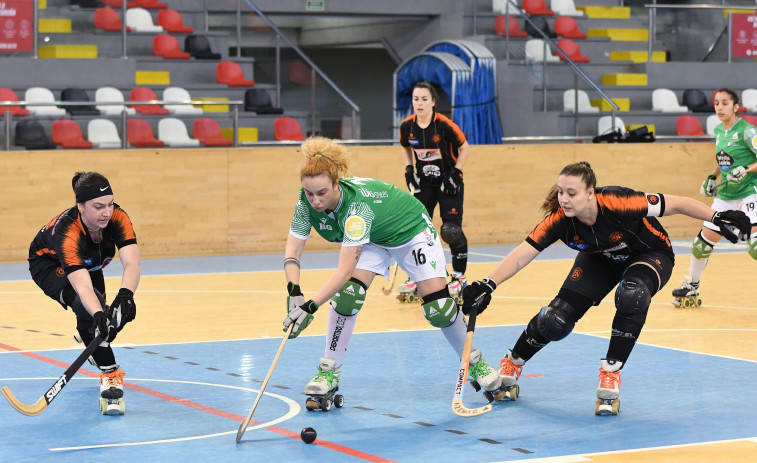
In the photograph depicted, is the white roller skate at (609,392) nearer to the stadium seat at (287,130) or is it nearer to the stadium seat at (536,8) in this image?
the stadium seat at (287,130)

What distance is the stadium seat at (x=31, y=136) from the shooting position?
15.7m

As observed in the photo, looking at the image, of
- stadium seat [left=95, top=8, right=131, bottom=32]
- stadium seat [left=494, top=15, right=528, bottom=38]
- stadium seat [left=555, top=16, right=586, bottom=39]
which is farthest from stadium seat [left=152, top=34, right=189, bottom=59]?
stadium seat [left=555, top=16, right=586, bottom=39]

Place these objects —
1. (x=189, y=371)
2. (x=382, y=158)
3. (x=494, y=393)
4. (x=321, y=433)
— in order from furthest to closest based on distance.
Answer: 1. (x=382, y=158)
2. (x=189, y=371)
3. (x=494, y=393)
4. (x=321, y=433)

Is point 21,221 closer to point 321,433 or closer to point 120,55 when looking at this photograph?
point 120,55

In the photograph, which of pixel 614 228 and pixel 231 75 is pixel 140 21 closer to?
pixel 231 75

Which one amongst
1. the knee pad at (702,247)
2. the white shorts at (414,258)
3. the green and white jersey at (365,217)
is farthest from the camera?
the knee pad at (702,247)

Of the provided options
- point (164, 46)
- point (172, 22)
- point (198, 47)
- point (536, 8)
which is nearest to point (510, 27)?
point (536, 8)

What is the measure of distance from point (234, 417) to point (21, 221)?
9.57m

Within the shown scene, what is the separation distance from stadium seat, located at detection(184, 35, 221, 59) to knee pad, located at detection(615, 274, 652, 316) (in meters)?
15.2

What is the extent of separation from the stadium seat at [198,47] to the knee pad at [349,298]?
1466 centimetres

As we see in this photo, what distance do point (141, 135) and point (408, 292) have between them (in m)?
6.14

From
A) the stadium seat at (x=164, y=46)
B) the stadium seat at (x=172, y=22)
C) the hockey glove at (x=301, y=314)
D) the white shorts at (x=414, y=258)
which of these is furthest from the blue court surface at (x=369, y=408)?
the stadium seat at (x=172, y=22)

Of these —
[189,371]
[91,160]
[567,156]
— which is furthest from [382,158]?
[189,371]

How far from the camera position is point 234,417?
6.77m
